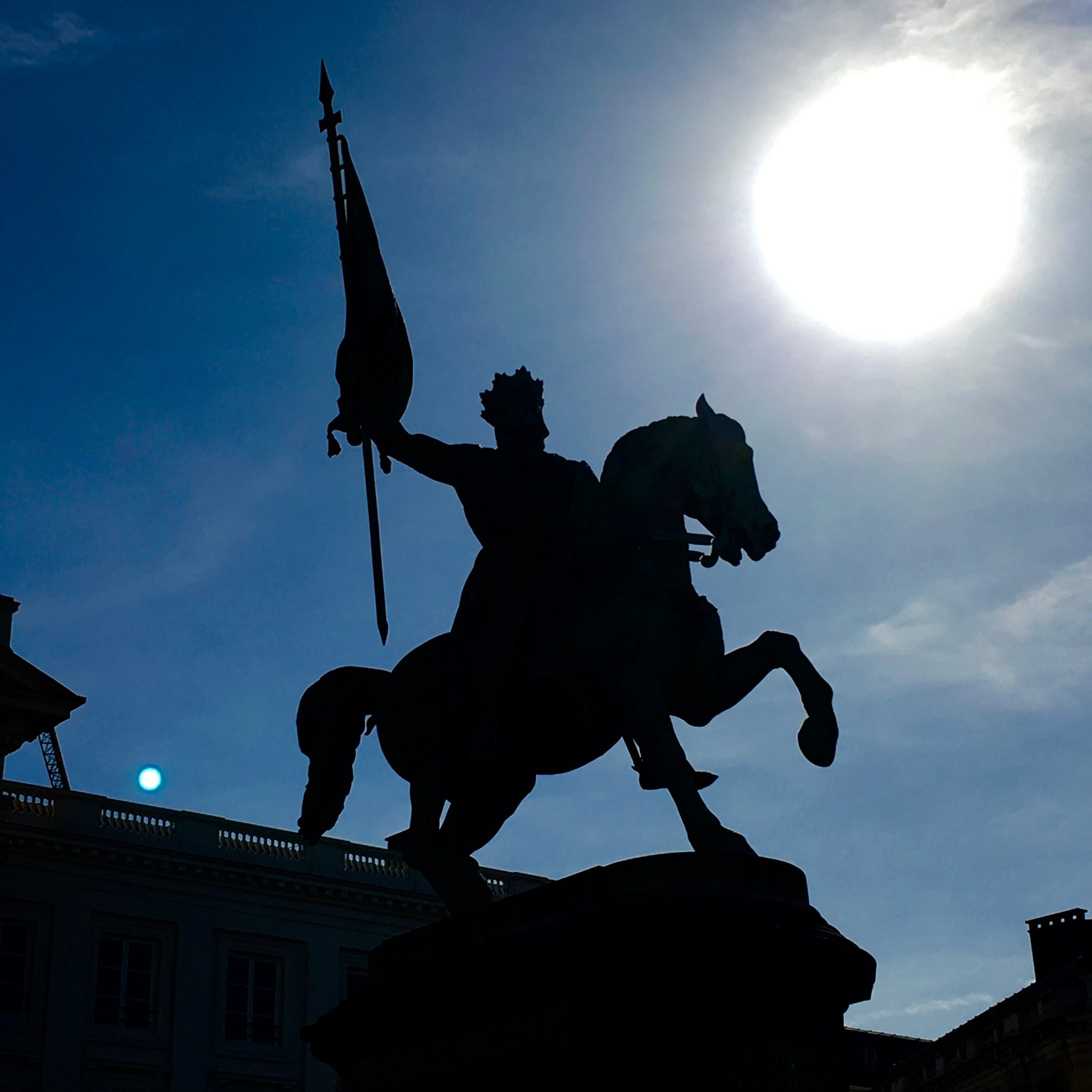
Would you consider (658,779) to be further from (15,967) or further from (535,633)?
(15,967)

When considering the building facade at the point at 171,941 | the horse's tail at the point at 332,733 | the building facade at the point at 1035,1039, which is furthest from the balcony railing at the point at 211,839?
the horse's tail at the point at 332,733

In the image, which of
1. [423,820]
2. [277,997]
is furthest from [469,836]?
[277,997]

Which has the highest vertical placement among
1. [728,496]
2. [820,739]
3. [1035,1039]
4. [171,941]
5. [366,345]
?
[171,941]

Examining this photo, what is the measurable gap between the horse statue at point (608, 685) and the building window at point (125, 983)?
26.8 meters

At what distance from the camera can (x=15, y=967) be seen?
1314 inches

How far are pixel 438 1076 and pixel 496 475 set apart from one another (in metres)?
3.40

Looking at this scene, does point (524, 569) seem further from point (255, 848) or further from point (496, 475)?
point (255, 848)

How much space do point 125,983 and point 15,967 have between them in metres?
2.47

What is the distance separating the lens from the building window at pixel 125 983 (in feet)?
112

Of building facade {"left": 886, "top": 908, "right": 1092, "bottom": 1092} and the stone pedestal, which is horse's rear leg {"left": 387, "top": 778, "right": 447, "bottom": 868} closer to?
the stone pedestal

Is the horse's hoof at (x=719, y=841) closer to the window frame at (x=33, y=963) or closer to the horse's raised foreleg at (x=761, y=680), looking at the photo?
the horse's raised foreleg at (x=761, y=680)

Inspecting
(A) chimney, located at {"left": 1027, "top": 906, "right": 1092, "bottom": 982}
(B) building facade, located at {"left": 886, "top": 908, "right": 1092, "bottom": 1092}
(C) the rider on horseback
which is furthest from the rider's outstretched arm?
(A) chimney, located at {"left": 1027, "top": 906, "right": 1092, "bottom": 982}

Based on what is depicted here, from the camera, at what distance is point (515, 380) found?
10070 millimetres

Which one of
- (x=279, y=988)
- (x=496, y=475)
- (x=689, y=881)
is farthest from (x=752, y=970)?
(x=279, y=988)
